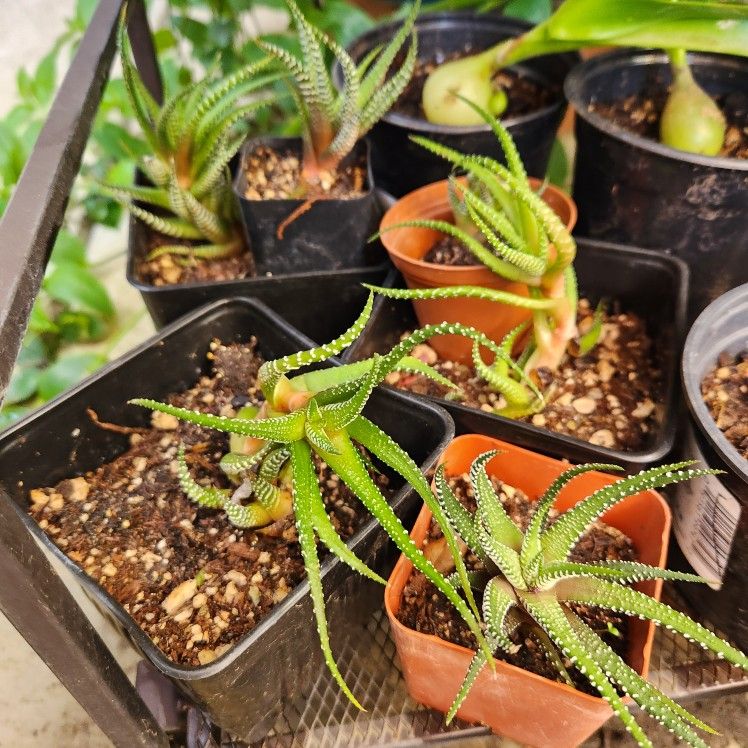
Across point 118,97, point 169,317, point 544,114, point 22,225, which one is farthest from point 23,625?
point 118,97

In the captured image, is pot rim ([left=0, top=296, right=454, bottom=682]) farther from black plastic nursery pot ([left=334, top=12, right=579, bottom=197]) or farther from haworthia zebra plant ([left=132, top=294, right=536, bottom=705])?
black plastic nursery pot ([left=334, top=12, right=579, bottom=197])

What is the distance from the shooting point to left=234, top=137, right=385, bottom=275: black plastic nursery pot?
82cm

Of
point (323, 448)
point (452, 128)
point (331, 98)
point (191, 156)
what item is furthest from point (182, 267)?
point (323, 448)

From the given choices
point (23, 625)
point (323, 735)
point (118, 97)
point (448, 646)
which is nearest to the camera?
point (23, 625)

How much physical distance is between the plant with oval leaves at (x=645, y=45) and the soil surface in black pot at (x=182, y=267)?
36 cm

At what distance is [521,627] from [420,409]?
22 cm

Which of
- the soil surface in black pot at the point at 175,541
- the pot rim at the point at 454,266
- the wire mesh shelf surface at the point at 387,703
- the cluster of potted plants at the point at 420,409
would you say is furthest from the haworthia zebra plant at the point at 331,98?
the wire mesh shelf surface at the point at 387,703

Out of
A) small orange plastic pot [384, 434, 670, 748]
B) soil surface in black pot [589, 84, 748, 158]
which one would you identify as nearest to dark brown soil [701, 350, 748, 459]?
small orange plastic pot [384, 434, 670, 748]

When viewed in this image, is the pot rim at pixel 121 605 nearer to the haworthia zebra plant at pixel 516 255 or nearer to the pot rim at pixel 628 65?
the haworthia zebra plant at pixel 516 255

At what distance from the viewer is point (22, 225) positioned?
458 millimetres

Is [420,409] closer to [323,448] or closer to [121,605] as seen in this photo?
[323,448]

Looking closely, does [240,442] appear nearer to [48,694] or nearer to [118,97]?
[48,694]

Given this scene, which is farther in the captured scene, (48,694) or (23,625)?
(48,694)

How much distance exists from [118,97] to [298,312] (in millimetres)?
669
